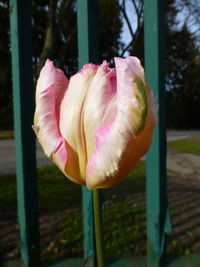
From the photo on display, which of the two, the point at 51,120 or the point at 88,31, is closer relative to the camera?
the point at 51,120

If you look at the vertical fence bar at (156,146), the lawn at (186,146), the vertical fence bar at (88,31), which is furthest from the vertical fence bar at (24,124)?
the lawn at (186,146)

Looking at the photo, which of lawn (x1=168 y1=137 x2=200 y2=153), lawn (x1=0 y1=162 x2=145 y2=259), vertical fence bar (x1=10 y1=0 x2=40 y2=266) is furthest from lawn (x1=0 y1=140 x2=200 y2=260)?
lawn (x1=168 y1=137 x2=200 y2=153)

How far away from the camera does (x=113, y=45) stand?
11008mm

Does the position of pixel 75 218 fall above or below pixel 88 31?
below

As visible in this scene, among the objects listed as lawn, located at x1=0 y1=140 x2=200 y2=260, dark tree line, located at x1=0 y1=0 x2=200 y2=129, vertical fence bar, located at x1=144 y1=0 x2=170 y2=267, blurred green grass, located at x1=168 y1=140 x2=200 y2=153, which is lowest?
blurred green grass, located at x1=168 y1=140 x2=200 y2=153

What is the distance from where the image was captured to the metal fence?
0.94 meters

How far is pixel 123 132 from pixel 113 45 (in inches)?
436

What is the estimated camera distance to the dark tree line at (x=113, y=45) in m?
4.20

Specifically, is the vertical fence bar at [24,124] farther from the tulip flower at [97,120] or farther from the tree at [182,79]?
the tree at [182,79]

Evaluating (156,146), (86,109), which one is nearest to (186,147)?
(156,146)

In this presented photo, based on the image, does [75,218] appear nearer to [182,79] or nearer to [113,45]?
[113,45]

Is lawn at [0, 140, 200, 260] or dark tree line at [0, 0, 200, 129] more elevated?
dark tree line at [0, 0, 200, 129]

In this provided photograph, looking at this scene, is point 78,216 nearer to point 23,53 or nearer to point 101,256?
point 23,53

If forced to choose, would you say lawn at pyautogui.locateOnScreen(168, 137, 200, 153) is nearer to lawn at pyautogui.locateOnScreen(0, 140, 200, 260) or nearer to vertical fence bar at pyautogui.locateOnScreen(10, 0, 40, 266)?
lawn at pyautogui.locateOnScreen(0, 140, 200, 260)
